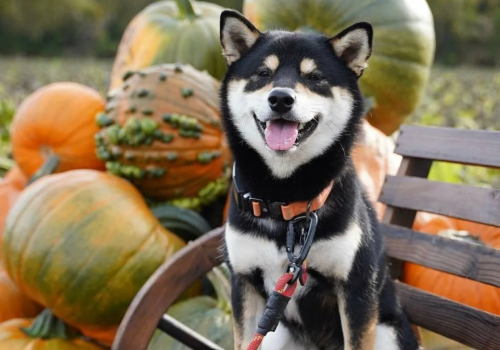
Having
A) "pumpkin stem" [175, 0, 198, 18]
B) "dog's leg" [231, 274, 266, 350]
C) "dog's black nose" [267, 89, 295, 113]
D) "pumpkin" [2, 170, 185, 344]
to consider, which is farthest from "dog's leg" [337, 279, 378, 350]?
"pumpkin stem" [175, 0, 198, 18]

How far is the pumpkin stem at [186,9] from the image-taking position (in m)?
3.53

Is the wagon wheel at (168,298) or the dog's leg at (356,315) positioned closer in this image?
the dog's leg at (356,315)

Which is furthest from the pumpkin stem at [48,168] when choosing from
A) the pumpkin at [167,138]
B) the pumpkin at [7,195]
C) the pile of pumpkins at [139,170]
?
the pumpkin at [167,138]

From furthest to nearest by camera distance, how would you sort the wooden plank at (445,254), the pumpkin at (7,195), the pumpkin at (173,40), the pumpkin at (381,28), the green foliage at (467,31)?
the green foliage at (467,31) → the pumpkin at (173,40) → the pumpkin at (381,28) → the pumpkin at (7,195) → the wooden plank at (445,254)

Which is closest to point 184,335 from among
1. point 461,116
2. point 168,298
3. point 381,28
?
point 168,298

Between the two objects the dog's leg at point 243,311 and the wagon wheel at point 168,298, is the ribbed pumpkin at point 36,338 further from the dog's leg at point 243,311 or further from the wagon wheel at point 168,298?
the dog's leg at point 243,311

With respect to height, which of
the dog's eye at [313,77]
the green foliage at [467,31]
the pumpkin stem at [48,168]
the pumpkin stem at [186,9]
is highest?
the dog's eye at [313,77]

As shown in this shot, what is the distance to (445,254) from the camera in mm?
2160

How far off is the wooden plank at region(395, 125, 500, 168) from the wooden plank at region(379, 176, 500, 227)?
10 cm

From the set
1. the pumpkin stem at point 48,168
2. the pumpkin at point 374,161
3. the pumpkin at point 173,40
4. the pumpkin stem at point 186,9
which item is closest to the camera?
the pumpkin at point 374,161

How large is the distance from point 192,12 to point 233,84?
5.98ft

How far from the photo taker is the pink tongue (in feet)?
5.58

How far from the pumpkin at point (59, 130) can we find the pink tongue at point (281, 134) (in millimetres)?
1518

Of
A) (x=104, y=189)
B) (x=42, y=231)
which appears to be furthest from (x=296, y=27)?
(x=42, y=231)
